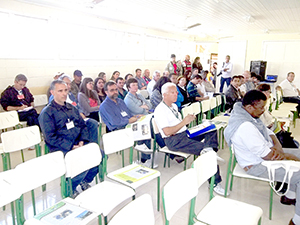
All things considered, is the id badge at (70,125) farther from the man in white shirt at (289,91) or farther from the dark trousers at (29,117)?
the man in white shirt at (289,91)

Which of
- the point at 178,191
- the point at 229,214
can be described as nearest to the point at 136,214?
the point at 178,191

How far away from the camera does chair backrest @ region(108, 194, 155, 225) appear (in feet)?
3.91

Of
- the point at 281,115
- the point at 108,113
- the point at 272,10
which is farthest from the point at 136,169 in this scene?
the point at 272,10

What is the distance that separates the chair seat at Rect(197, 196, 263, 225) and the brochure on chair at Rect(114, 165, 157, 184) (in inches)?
26.3

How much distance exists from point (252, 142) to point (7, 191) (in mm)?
2011

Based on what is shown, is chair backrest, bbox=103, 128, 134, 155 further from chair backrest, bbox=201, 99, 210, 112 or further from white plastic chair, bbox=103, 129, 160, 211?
chair backrest, bbox=201, 99, 210, 112

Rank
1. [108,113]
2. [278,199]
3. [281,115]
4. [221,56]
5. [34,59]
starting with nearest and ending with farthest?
[278,199] < [108,113] < [281,115] < [34,59] < [221,56]

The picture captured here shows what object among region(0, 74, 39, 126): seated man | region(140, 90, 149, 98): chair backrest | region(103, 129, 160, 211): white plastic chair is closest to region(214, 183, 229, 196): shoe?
region(103, 129, 160, 211): white plastic chair

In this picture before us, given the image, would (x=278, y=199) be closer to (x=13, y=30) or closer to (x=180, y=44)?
(x=13, y=30)

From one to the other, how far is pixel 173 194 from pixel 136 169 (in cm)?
93

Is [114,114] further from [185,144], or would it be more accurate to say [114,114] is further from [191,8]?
[191,8]

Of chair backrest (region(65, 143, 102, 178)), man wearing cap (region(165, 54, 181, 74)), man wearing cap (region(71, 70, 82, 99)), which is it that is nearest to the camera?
chair backrest (region(65, 143, 102, 178))

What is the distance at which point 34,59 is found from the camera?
5.02m

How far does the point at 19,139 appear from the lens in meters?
2.55
